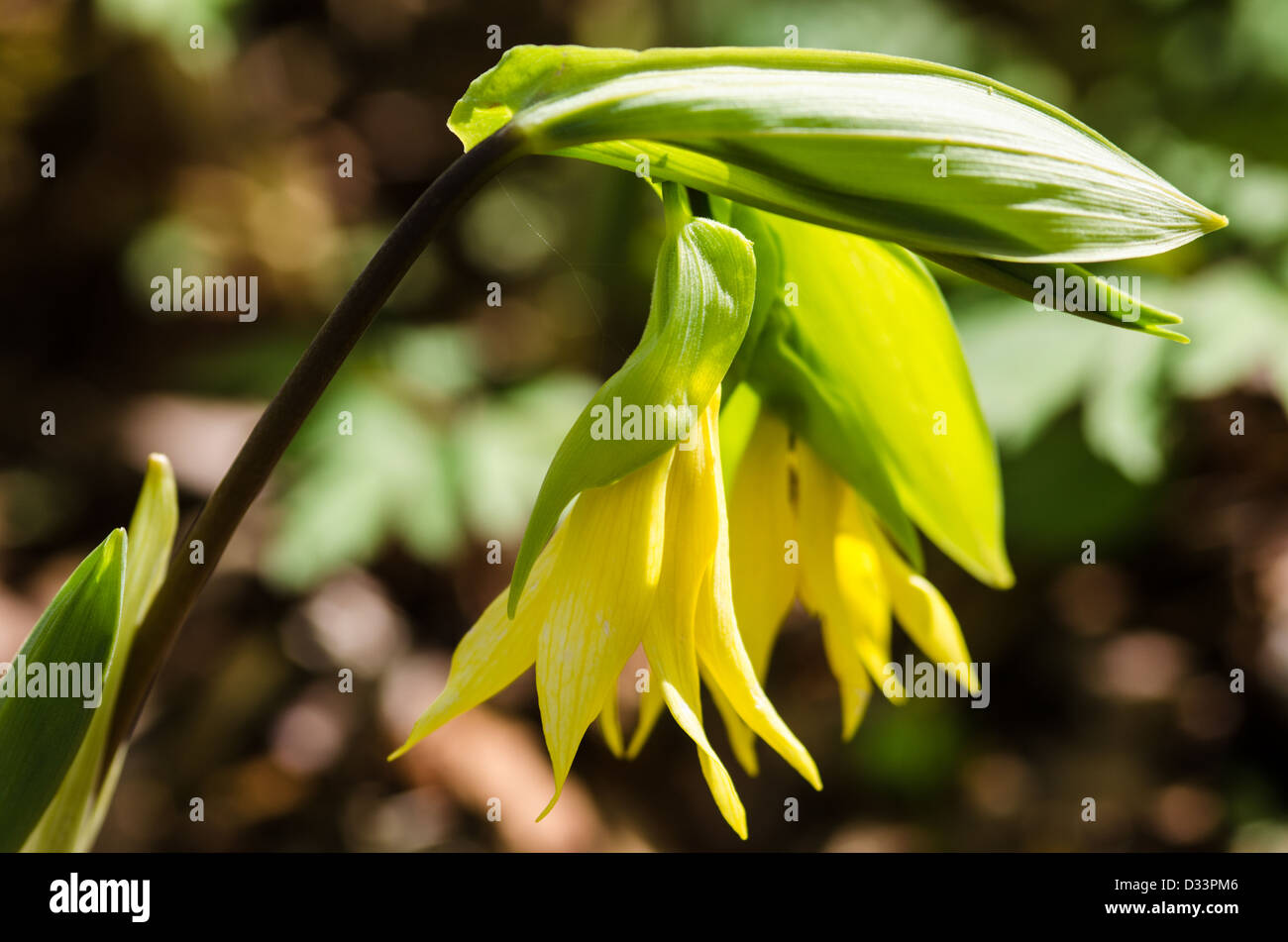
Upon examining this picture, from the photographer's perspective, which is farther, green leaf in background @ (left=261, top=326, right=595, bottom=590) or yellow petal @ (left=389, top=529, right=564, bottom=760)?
green leaf in background @ (left=261, top=326, right=595, bottom=590)

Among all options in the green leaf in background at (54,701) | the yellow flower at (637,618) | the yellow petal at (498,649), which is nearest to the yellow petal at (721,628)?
the yellow flower at (637,618)

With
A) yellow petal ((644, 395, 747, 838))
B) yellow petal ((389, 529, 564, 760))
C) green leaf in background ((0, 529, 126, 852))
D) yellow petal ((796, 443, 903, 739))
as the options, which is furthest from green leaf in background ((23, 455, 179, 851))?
yellow petal ((796, 443, 903, 739))

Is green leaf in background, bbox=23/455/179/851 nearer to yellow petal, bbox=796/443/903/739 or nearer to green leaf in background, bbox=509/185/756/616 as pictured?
green leaf in background, bbox=509/185/756/616

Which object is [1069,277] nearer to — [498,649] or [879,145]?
[879,145]

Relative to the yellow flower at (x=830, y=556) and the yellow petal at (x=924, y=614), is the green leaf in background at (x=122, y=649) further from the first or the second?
the yellow petal at (x=924, y=614)

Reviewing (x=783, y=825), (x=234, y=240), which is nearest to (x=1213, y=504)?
(x=783, y=825)
